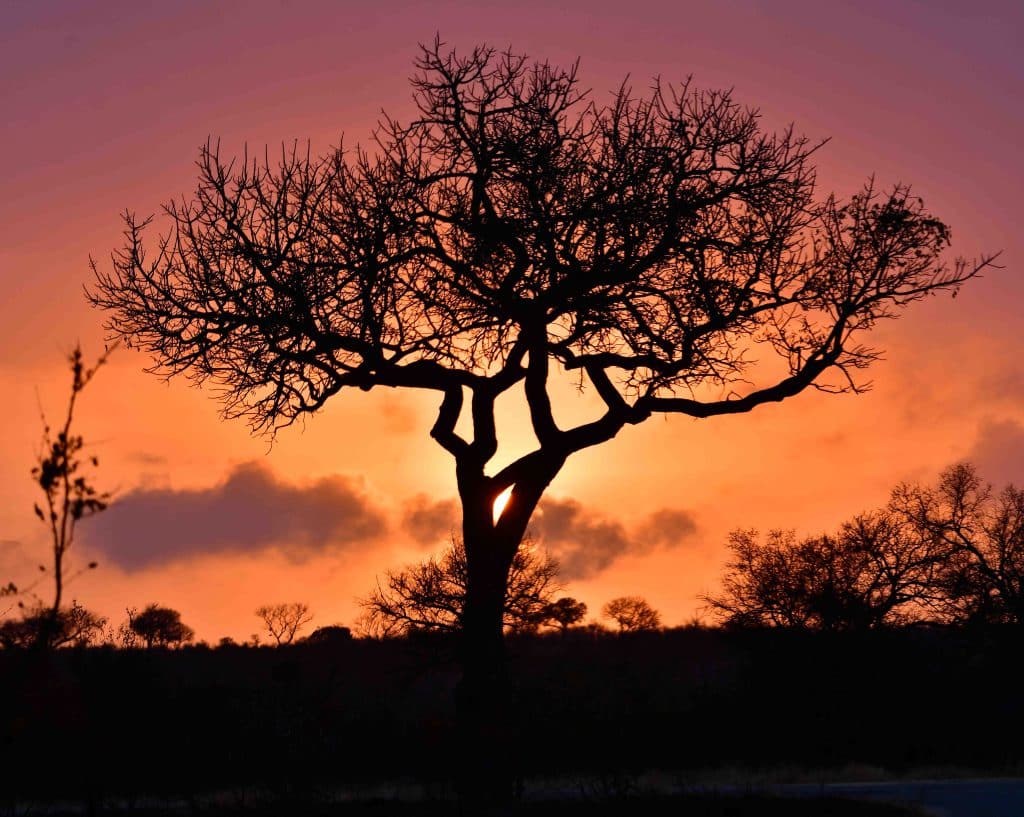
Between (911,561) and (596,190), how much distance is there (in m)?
27.3

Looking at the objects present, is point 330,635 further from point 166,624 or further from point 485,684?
point 485,684

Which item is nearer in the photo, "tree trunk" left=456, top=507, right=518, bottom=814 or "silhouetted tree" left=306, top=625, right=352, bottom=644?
"tree trunk" left=456, top=507, right=518, bottom=814

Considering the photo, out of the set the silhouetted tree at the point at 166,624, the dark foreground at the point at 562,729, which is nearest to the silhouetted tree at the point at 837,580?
the dark foreground at the point at 562,729

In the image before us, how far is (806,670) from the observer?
122 ft

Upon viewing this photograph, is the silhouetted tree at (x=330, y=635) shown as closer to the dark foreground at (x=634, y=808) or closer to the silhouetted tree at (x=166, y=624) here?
the silhouetted tree at (x=166, y=624)

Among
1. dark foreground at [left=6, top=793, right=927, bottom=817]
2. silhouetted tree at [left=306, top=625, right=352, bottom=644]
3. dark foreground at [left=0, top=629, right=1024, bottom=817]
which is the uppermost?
silhouetted tree at [left=306, top=625, right=352, bottom=644]

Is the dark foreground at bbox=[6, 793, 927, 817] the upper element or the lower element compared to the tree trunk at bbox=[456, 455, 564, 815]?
lower

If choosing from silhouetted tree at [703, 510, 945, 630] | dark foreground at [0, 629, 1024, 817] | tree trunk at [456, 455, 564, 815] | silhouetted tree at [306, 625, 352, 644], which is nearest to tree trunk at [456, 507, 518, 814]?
tree trunk at [456, 455, 564, 815]

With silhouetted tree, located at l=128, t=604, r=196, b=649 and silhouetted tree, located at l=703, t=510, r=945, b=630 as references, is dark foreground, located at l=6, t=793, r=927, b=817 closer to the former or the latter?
silhouetted tree, located at l=703, t=510, r=945, b=630

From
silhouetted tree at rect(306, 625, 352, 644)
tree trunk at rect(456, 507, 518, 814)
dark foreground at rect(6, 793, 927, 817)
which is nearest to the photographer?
dark foreground at rect(6, 793, 927, 817)

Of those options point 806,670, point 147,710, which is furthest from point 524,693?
point 147,710

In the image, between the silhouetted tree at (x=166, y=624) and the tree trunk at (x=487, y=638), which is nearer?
the tree trunk at (x=487, y=638)

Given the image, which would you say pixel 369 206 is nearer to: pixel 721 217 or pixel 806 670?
pixel 721 217

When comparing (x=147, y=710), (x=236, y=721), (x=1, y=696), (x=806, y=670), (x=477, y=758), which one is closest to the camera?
(x=1, y=696)
